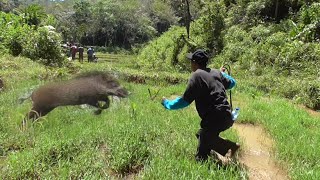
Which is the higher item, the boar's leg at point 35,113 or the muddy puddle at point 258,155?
the boar's leg at point 35,113

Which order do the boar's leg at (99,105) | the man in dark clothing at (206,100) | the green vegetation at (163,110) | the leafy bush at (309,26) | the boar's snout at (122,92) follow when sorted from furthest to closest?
the leafy bush at (309,26), the boar's snout at (122,92), the boar's leg at (99,105), the green vegetation at (163,110), the man in dark clothing at (206,100)

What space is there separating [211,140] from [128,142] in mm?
1051

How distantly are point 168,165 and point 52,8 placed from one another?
58433 mm

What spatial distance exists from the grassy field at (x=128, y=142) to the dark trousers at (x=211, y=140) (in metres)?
0.17

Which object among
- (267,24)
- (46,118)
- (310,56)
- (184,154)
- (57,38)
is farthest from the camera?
(267,24)

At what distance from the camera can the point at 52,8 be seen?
58.2 metres

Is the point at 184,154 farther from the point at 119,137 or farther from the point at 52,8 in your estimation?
the point at 52,8

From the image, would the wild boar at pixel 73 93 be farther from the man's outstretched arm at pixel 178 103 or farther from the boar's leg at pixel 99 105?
the man's outstretched arm at pixel 178 103

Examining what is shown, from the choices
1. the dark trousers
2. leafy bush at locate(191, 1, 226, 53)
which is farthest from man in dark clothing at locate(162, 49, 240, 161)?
leafy bush at locate(191, 1, 226, 53)

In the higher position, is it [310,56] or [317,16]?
[317,16]

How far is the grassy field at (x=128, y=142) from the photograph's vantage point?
13.0ft

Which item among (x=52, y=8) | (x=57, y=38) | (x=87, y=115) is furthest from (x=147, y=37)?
(x=87, y=115)

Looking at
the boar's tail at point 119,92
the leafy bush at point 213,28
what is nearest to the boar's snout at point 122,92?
the boar's tail at point 119,92

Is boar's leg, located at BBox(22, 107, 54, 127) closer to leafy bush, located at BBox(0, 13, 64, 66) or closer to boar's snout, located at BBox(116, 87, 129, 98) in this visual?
boar's snout, located at BBox(116, 87, 129, 98)
